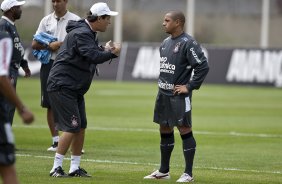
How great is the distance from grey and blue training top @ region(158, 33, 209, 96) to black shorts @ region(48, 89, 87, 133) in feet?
3.97

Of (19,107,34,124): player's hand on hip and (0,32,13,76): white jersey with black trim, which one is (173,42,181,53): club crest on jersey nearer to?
(0,32,13,76): white jersey with black trim

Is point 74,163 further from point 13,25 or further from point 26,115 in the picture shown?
point 26,115

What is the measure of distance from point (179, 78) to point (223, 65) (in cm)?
2443

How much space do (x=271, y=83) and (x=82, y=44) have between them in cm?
2458

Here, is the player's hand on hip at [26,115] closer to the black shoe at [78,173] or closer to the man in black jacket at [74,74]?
the man in black jacket at [74,74]

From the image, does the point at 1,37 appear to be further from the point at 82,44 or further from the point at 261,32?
the point at 261,32

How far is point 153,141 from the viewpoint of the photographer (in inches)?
707

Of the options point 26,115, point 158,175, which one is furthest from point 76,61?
point 26,115

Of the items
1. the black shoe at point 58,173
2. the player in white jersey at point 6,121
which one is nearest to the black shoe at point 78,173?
the black shoe at point 58,173

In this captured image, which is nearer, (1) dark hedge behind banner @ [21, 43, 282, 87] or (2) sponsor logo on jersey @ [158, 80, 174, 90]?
(2) sponsor logo on jersey @ [158, 80, 174, 90]

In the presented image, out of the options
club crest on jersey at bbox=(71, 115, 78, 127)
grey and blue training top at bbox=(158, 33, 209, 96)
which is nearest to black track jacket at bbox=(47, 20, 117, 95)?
club crest on jersey at bbox=(71, 115, 78, 127)

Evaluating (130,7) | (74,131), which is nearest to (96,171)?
(74,131)

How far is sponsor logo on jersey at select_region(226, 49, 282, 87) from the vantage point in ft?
117

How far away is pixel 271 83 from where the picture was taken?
3609 centimetres
